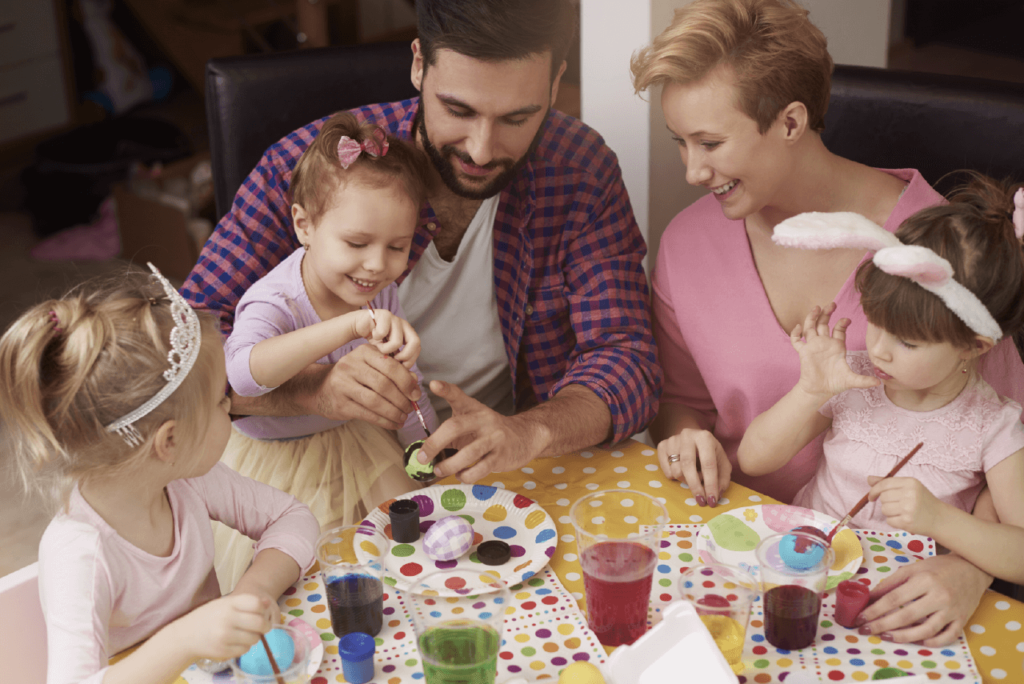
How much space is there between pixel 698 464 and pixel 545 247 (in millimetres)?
587

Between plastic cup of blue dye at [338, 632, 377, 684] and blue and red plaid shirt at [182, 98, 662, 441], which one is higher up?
blue and red plaid shirt at [182, 98, 662, 441]

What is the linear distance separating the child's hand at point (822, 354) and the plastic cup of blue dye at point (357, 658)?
2.47 ft

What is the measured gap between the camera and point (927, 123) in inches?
72.1

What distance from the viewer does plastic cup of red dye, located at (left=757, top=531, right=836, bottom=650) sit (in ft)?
3.68

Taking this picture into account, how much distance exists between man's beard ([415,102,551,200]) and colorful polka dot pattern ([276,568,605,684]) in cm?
76

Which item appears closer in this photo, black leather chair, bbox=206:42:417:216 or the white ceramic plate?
the white ceramic plate

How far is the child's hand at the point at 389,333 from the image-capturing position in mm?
1478

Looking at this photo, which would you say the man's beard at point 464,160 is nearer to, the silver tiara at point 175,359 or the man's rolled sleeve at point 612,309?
the man's rolled sleeve at point 612,309

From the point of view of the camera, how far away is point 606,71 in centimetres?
217

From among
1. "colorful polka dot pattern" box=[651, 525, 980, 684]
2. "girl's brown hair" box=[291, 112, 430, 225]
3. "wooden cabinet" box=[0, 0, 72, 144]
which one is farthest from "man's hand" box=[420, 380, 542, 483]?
"wooden cabinet" box=[0, 0, 72, 144]

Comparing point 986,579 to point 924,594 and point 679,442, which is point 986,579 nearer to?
point 924,594

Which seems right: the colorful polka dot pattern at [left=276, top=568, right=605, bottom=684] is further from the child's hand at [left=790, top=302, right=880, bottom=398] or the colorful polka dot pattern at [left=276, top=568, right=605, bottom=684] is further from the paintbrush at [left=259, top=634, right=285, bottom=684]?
the child's hand at [left=790, top=302, right=880, bottom=398]

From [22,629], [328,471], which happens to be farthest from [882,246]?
[22,629]

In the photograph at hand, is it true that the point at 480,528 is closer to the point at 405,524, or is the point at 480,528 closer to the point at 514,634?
the point at 405,524
